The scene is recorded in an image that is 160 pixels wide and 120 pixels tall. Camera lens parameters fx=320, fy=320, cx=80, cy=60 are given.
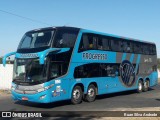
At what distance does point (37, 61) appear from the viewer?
1511 centimetres

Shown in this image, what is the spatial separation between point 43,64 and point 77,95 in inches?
119

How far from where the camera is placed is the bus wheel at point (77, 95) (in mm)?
16641

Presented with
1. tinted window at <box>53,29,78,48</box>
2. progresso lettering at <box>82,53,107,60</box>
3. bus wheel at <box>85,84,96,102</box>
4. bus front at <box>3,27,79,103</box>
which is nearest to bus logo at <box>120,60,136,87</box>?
progresso lettering at <box>82,53,107,60</box>

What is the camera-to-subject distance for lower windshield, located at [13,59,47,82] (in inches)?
587

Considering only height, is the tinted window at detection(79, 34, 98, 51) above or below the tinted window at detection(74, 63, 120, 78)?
above

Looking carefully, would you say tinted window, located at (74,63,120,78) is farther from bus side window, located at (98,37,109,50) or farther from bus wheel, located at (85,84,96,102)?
bus side window, located at (98,37,109,50)

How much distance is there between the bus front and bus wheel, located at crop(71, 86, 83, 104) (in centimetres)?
73

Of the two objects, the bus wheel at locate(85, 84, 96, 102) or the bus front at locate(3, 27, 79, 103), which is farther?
the bus wheel at locate(85, 84, 96, 102)

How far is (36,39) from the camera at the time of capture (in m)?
16.1

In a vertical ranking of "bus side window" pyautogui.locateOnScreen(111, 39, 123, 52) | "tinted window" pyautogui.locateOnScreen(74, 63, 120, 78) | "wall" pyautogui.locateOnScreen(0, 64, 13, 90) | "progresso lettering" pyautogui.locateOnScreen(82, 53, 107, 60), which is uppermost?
"bus side window" pyautogui.locateOnScreen(111, 39, 123, 52)

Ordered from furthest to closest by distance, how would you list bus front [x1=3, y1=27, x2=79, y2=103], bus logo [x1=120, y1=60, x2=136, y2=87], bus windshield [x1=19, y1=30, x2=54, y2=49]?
bus logo [x1=120, y1=60, x2=136, y2=87] < bus windshield [x1=19, y1=30, x2=54, y2=49] < bus front [x1=3, y1=27, x2=79, y2=103]

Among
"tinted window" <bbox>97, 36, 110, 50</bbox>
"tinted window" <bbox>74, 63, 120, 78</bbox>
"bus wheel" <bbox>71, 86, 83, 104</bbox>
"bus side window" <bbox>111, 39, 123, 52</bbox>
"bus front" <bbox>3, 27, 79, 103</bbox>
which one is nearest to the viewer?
"bus front" <bbox>3, 27, 79, 103</bbox>

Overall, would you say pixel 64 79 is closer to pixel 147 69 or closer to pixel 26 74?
pixel 26 74

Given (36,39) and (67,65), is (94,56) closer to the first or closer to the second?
(67,65)
